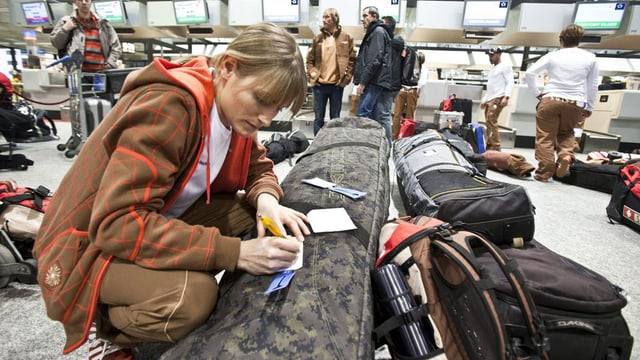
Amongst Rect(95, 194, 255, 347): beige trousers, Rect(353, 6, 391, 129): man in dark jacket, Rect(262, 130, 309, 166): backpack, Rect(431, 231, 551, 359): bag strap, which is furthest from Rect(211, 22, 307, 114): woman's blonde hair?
Rect(353, 6, 391, 129): man in dark jacket

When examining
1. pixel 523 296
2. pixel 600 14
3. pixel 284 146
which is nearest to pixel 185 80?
pixel 523 296

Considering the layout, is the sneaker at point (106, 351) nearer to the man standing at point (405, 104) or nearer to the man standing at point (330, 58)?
the man standing at point (330, 58)

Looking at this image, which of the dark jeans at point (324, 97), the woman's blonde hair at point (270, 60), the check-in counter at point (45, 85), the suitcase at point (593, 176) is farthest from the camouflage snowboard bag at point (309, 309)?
the check-in counter at point (45, 85)

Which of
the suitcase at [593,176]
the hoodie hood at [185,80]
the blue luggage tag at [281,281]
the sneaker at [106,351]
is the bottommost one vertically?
the suitcase at [593,176]

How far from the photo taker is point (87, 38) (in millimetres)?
3561

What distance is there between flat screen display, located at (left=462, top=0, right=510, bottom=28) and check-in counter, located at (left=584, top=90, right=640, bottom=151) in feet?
7.05

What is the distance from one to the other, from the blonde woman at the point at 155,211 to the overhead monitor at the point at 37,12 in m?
8.42

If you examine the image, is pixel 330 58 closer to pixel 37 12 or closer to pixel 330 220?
pixel 330 220

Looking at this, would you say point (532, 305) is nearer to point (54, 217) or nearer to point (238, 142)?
point (238, 142)

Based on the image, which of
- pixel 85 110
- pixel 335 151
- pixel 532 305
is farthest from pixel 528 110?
pixel 85 110

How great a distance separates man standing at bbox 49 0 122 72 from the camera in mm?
3416

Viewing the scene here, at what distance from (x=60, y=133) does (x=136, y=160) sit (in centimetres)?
595

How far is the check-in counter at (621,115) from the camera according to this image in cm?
541

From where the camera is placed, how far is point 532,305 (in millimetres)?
802
